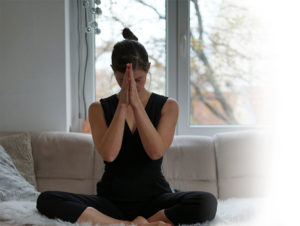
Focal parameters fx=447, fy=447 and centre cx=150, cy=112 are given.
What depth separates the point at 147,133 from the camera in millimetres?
1607

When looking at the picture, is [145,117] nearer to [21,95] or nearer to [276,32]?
[21,95]

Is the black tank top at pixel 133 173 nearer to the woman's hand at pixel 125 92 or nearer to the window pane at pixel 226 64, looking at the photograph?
the woman's hand at pixel 125 92

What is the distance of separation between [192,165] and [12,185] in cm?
85

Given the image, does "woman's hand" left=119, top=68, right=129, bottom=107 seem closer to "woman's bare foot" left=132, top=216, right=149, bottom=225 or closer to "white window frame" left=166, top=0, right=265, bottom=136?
"woman's bare foot" left=132, top=216, right=149, bottom=225

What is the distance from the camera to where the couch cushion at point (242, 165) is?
7.16 ft

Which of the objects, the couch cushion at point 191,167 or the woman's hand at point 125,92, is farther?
the couch cushion at point 191,167

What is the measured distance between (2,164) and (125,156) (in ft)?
2.18

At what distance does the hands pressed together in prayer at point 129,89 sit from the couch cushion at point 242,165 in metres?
0.77

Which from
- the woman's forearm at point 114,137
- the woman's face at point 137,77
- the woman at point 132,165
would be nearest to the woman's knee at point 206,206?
the woman at point 132,165

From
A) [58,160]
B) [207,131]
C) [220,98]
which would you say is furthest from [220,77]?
[58,160]

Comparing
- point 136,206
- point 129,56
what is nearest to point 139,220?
point 136,206

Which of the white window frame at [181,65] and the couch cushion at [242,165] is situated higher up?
the white window frame at [181,65]

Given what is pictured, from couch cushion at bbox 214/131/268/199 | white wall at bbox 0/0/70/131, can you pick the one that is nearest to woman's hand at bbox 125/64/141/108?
couch cushion at bbox 214/131/268/199

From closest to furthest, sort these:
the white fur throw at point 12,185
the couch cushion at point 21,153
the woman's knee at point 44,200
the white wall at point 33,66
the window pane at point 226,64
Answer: the woman's knee at point 44,200
the white fur throw at point 12,185
the couch cushion at point 21,153
the white wall at point 33,66
the window pane at point 226,64
